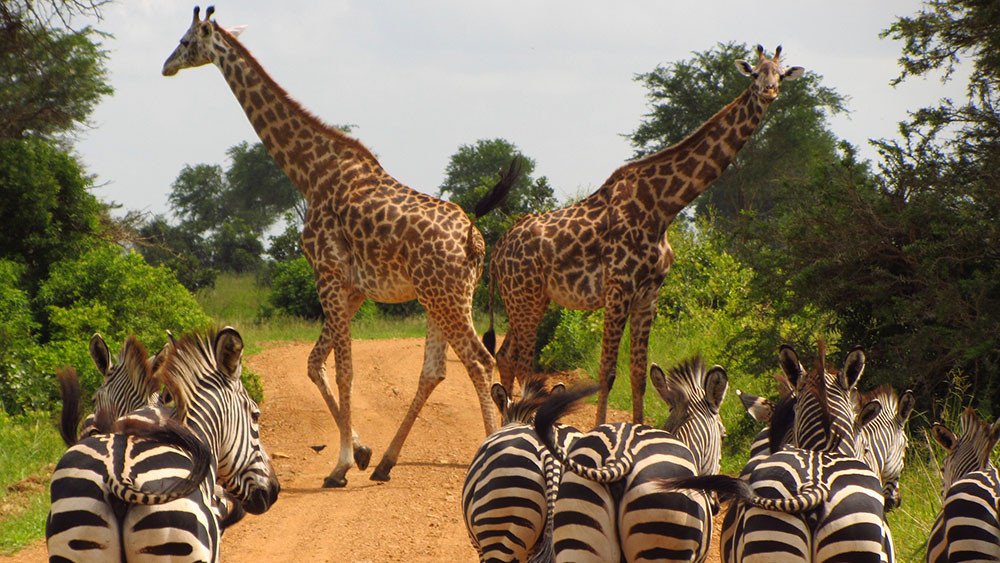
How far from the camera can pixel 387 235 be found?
9227 mm

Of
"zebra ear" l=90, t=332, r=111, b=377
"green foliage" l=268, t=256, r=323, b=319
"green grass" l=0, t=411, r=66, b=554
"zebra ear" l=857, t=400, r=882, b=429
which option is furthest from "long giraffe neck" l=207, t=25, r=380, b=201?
"green foliage" l=268, t=256, r=323, b=319

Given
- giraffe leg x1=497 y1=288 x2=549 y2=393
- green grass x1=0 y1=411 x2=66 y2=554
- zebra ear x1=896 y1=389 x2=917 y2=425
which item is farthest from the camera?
giraffe leg x1=497 y1=288 x2=549 y2=393

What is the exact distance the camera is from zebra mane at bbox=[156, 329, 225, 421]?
4312 millimetres

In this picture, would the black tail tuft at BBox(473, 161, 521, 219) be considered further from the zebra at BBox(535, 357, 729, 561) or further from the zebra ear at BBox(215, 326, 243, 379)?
the zebra at BBox(535, 357, 729, 561)

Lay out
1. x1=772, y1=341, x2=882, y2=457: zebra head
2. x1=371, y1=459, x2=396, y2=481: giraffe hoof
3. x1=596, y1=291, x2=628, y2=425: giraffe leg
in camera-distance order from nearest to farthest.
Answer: x1=772, y1=341, x2=882, y2=457: zebra head < x1=371, y1=459, x2=396, y2=481: giraffe hoof < x1=596, y1=291, x2=628, y2=425: giraffe leg

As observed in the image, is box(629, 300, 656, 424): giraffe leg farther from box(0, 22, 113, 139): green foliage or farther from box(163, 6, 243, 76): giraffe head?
box(0, 22, 113, 139): green foliage

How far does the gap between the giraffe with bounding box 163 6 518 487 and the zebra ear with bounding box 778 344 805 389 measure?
3.40m

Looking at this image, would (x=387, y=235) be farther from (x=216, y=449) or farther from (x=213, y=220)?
(x=213, y=220)

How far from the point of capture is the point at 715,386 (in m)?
5.48

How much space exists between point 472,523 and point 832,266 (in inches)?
224

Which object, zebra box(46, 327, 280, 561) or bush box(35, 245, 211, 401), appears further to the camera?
bush box(35, 245, 211, 401)

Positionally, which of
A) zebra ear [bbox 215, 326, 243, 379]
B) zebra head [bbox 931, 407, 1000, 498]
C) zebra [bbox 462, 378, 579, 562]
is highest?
zebra ear [bbox 215, 326, 243, 379]

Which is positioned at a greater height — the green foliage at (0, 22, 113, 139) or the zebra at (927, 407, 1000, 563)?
the green foliage at (0, 22, 113, 139)

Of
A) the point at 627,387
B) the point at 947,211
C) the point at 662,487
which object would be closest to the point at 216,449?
the point at 662,487
